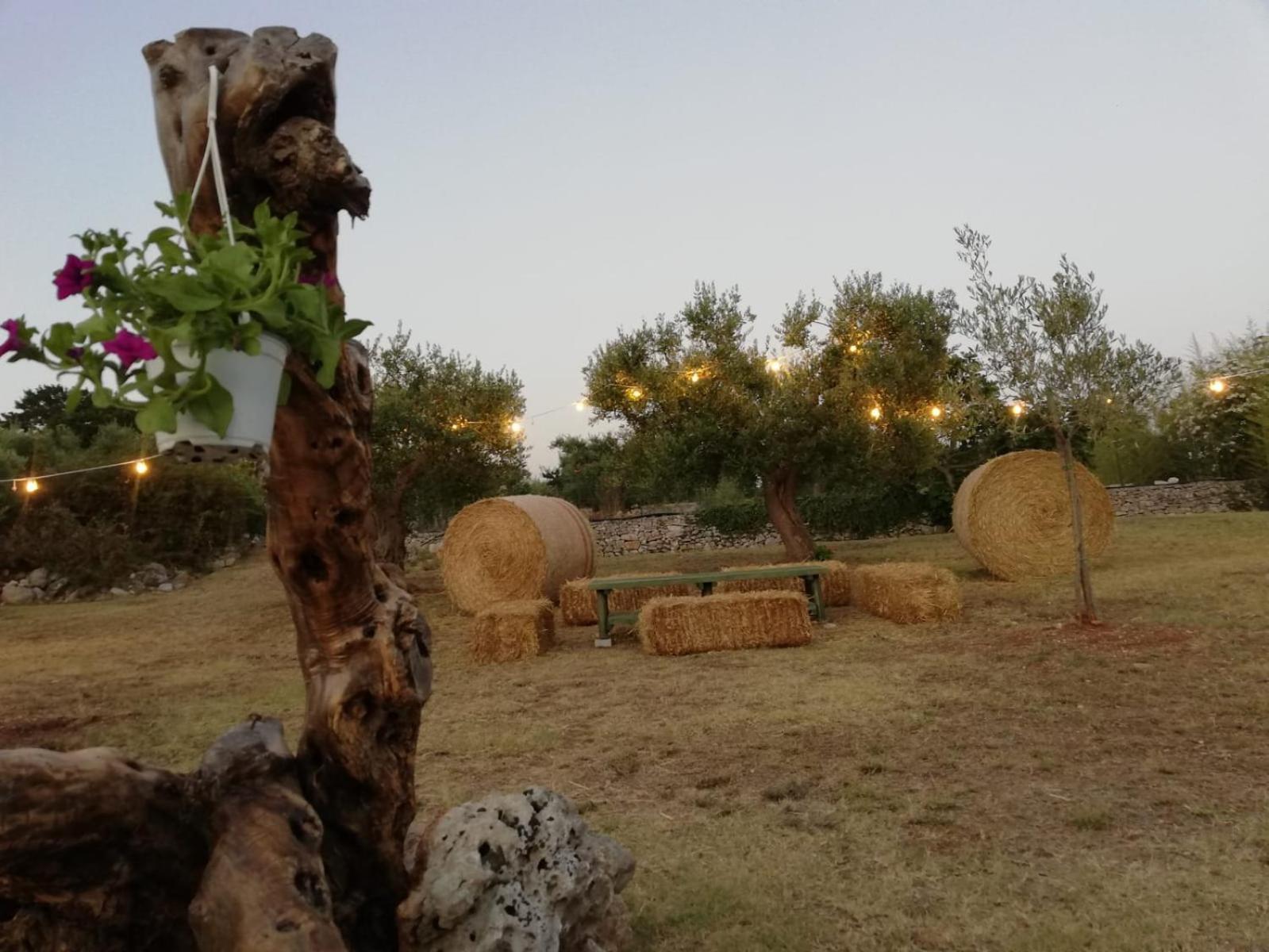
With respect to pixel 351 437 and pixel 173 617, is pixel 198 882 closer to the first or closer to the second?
pixel 351 437

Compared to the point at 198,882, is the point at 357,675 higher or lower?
higher

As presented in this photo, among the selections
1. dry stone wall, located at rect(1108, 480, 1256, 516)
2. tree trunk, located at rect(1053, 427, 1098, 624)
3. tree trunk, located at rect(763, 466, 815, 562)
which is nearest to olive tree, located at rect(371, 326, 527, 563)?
tree trunk, located at rect(763, 466, 815, 562)

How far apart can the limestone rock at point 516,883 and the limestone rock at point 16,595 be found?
74.0 feet

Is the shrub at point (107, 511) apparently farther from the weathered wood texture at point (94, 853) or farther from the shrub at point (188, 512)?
the weathered wood texture at point (94, 853)

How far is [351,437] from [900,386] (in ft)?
50.7

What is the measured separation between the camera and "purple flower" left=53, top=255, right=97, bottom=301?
5.25ft

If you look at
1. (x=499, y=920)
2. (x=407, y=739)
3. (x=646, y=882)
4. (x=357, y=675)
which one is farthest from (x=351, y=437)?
(x=646, y=882)

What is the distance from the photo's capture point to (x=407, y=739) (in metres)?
2.71

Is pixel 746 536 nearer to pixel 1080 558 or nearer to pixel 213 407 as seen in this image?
pixel 1080 558

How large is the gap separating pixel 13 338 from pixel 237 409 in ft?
1.56

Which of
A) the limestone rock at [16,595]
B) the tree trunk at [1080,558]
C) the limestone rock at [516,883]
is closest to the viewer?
the limestone rock at [516,883]

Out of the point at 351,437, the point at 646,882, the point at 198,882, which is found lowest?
the point at 646,882

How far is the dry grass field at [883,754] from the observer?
3377 millimetres

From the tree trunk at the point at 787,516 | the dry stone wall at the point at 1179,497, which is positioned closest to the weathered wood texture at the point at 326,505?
the tree trunk at the point at 787,516
